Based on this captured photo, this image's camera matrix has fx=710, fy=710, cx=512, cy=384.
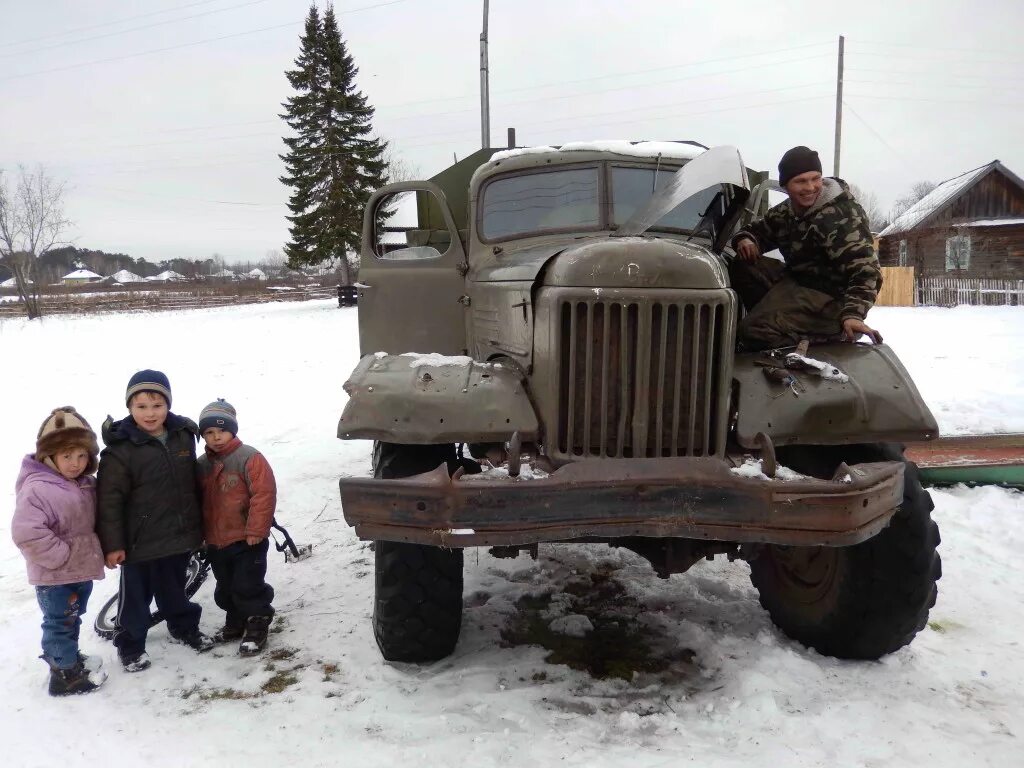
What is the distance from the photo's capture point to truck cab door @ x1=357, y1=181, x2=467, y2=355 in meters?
4.68

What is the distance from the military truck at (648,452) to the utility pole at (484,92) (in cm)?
1125

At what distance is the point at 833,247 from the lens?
311 centimetres

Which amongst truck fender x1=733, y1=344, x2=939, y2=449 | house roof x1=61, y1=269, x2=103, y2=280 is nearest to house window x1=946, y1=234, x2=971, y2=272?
truck fender x1=733, y1=344, x2=939, y2=449

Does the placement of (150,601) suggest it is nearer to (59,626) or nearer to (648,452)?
(59,626)

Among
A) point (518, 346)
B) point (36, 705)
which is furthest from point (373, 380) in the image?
point (36, 705)

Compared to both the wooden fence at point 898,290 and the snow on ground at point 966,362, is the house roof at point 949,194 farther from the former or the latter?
the snow on ground at point 966,362

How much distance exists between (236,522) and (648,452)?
6.40 ft

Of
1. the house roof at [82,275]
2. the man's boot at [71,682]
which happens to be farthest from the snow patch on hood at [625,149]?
the house roof at [82,275]

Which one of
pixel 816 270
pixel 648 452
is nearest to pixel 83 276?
pixel 816 270

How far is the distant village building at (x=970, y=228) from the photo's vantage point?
26.4 metres

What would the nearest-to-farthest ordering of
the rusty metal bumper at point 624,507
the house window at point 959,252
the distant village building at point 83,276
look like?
the rusty metal bumper at point 624,507, the house window at point 959,252, the distant village building at point 83,276

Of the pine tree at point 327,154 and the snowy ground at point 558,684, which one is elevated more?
the pine tree at point 327,154

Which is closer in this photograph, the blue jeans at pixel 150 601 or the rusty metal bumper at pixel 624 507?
the rusty metal bumper at pixel 624 507

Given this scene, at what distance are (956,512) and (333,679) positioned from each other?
3.99 metres
